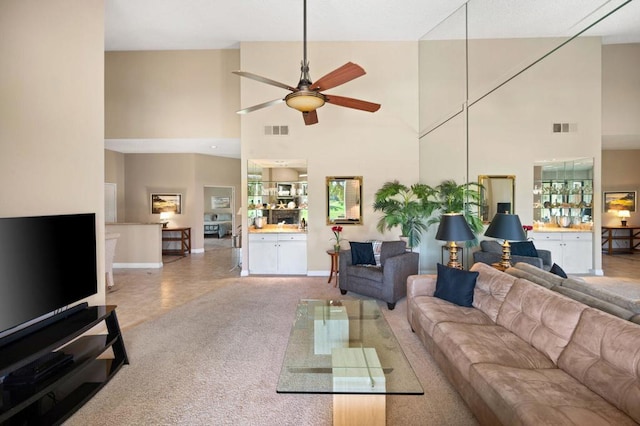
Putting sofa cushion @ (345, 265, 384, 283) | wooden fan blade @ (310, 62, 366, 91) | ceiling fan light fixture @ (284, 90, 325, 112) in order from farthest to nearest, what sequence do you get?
sofa cushion @ (345, 265, 384, 283) < ceiling fan light fixture @ (284, 90, 325, 112) < wooden fan blade @ (310, 62, 366, 91)

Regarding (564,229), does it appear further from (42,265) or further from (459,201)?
(42,265)

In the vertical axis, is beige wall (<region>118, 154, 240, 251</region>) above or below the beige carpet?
above

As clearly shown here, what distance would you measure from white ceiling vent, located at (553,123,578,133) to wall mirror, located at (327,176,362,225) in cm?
351

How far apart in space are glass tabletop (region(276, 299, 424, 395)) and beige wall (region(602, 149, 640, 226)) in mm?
1683

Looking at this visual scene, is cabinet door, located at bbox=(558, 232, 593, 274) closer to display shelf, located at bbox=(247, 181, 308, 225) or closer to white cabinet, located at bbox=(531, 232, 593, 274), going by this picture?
white cabinet, located at bbox=(531, 232, 593, 274)

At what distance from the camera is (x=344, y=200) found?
575cm

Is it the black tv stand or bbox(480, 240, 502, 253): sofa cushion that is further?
bbox(480, 240, 502, 253): sofa cushion

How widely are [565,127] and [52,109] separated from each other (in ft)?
14.1

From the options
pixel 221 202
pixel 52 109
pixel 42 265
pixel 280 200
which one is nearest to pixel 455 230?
pixel 42 265

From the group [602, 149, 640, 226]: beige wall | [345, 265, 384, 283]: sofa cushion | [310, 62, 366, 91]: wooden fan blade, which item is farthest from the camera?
[345, 265, 384, 283]: sofa cushion

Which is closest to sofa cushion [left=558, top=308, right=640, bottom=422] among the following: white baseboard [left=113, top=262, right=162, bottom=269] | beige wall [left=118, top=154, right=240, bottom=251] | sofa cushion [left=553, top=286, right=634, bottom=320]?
sofa cushion [left=553, top=286, right=634, bottom=320]

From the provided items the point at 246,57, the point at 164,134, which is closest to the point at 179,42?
the point at 246,57

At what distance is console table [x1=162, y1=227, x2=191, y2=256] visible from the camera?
26.7 feet

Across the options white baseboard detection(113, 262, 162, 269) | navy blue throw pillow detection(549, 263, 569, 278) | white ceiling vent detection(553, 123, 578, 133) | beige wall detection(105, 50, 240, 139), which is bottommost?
white baseboard detection(113, 262, 162, 269)
